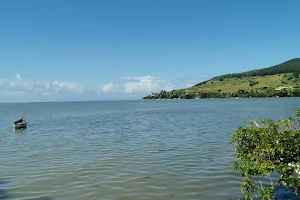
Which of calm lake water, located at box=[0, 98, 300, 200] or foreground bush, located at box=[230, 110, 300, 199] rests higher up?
foreground bush, located at box=[230, 110, 300, 199]

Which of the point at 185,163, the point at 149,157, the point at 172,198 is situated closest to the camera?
the point at 172,198

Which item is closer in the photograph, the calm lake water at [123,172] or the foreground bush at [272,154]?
the foreground bush at [272,154]

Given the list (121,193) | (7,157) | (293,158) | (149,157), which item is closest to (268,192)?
(293,158)

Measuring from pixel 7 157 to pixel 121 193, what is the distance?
19886 millimetres

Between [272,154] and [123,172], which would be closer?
[272,154]

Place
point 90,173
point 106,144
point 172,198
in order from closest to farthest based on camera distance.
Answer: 1. point 172,198
2. point 90,173
3. point 106,144

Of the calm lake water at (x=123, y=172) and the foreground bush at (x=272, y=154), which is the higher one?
the foreground bush at (x=272, y=154)

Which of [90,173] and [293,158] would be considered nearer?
[293,158]

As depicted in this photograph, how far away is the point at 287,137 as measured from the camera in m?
14.3

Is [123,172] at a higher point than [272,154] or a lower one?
lower

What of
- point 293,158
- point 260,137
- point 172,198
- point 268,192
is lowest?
point 172,198

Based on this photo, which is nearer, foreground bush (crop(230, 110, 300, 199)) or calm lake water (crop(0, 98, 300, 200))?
foreground bush (crop(230, 110, 300, 199))

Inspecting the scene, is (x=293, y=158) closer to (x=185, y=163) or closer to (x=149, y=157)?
(x=185, y=163)

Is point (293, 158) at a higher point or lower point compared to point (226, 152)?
higher
